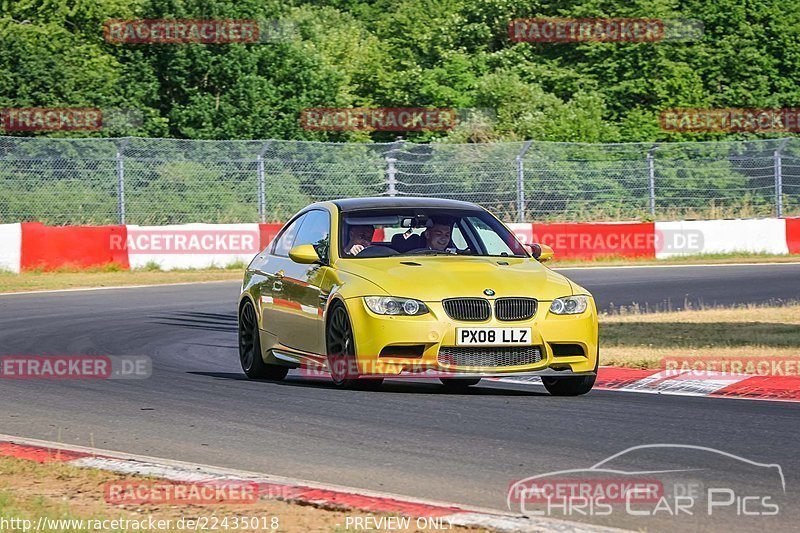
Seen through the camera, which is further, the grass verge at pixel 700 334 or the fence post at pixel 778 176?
the fence post at pixel 778 176

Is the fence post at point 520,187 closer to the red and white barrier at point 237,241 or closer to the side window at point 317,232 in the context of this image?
the red and white barrier at point 237,241

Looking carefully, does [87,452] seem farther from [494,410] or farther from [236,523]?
[494,410]

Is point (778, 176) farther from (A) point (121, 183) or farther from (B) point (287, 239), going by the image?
(B) point (287, 239)

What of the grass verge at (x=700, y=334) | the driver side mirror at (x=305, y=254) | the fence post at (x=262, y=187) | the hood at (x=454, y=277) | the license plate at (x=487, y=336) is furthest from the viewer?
the fence post at (x=262, y=187)

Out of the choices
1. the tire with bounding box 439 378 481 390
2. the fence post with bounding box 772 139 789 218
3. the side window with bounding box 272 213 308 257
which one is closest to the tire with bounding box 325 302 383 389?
the tire with bounding box 439 378 481 390

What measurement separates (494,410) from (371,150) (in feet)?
72.7

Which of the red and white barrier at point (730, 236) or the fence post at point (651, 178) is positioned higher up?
the fence post at point (651, 178)

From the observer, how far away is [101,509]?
6.23 m

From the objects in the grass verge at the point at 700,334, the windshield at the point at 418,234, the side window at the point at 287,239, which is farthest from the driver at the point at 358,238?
the grass verge at the point at 700,334

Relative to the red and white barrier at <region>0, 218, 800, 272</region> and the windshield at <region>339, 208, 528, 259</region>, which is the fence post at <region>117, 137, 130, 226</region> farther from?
the windshield at <region>339, 208, 528, 259</region>

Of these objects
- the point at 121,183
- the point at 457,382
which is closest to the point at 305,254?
the point at 457,382

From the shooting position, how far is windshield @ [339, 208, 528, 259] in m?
11.0

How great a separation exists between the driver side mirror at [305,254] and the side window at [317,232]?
0.19 m

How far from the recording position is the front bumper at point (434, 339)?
32.1 feet
